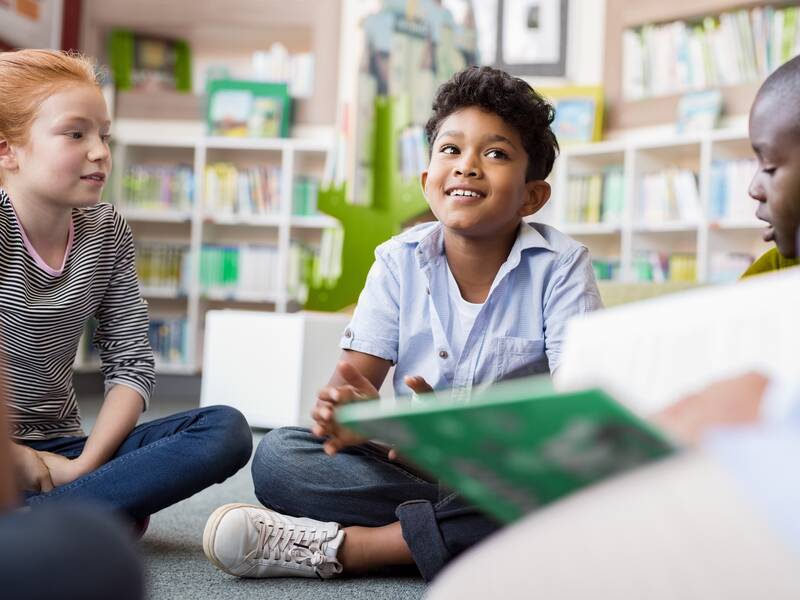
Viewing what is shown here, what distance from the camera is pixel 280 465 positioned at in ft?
4.55

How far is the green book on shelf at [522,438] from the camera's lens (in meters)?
0.44

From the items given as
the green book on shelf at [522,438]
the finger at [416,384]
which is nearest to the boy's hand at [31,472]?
the finger at [416,384]

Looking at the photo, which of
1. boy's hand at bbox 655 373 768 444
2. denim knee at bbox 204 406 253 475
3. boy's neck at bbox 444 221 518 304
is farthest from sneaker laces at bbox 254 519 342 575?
boy's hand at bbox 655 373 768 444

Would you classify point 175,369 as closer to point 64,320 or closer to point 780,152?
point 64,320

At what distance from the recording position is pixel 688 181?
4254 mm

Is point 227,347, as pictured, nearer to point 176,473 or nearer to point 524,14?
point 176,473

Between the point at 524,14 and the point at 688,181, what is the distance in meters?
1.24

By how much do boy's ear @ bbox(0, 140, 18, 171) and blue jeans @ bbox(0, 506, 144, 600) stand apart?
107cm

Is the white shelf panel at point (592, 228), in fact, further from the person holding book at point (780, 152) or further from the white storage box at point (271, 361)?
the person holding book at point (780, 152)

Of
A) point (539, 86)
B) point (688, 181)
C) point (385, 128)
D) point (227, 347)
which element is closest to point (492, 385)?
point (227, 347)

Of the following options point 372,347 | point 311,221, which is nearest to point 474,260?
point 372,347

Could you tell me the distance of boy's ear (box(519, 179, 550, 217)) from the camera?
1.48m

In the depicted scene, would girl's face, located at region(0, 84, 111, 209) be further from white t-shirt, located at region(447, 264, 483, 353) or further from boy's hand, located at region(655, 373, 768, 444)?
boy's hand, located at region(655, 373, 768, 444)

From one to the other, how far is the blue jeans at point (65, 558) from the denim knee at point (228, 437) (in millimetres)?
904
